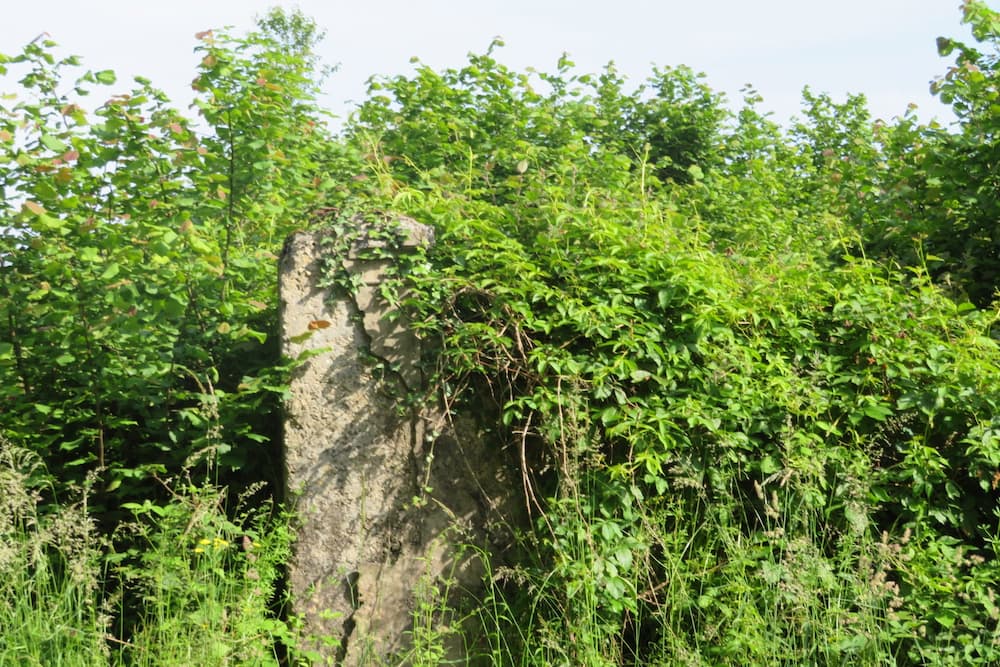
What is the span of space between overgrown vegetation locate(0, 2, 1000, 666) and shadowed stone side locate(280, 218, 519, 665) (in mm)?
154

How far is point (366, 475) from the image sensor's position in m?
4.45

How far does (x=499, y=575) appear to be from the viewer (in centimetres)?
397

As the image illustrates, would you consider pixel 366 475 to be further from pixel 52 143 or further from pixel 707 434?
pixel 52 143

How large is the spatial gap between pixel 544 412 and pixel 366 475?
3.06 ft

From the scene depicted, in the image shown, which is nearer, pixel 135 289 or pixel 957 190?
pixel 135 289

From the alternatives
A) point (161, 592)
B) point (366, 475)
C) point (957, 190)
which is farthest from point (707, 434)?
point (957, 190)

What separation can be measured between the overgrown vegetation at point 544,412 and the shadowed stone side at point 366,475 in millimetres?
154

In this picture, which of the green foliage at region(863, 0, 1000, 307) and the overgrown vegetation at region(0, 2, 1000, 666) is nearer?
the overgrown vegetation at region(0, 2, 1000, 666)

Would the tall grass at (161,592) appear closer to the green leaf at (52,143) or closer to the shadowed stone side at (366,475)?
the shadowed stone side at (366,475)

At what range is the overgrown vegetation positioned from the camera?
12.7 feet

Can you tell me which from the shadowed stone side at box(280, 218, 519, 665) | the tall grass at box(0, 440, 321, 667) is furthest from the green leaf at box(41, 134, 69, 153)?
the tall grass at box(0, 440, 321, 667)

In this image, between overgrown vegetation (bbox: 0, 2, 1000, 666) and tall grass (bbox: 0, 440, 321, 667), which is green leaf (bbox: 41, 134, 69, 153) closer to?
overgrown vegetation (bbox: 0, 2, 1000, 666)

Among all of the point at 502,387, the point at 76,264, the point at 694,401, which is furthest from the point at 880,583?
the point at 76,264

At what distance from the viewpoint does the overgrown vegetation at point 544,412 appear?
3881mm
